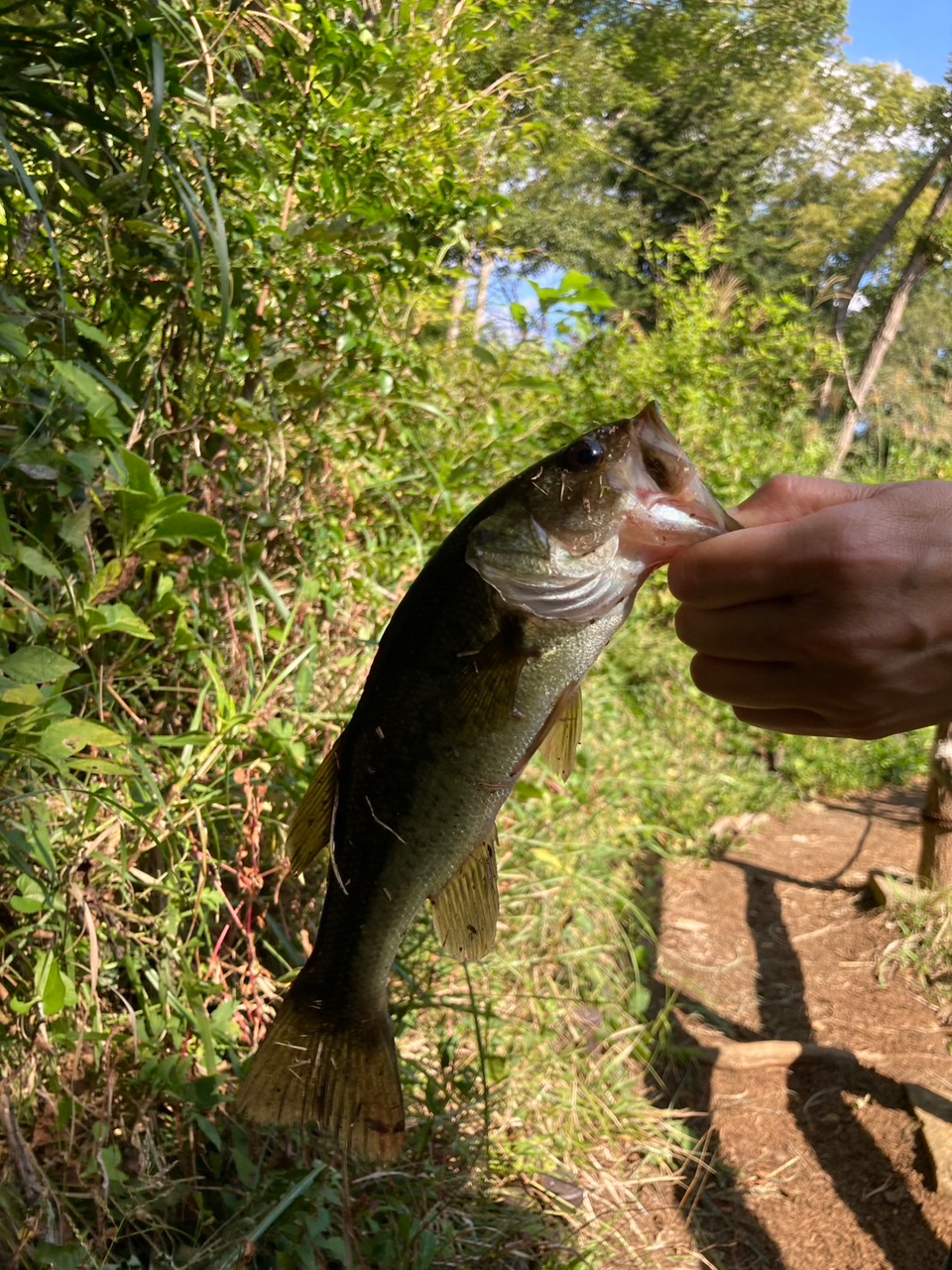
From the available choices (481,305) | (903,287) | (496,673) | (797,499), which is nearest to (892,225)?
(903,287)

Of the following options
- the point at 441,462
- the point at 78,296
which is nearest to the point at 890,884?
the point at 441,462

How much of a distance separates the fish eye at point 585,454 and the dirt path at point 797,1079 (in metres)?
2.63

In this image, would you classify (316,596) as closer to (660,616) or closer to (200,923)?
(200,923)

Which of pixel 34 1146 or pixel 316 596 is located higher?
pixel 316 596

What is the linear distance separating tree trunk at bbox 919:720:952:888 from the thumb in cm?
363

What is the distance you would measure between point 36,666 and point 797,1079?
349cm

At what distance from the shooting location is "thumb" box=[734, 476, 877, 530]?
131 centimetres

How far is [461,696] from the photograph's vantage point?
3.92 ft

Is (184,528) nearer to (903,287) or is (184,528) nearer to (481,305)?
(481,305)

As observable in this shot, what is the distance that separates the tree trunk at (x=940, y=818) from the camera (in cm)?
448

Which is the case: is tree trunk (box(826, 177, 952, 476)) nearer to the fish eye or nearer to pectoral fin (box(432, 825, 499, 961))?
the fish eye

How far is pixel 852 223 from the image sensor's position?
750 inches

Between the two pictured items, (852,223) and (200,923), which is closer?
(200,923)

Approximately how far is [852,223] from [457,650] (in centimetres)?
2132
